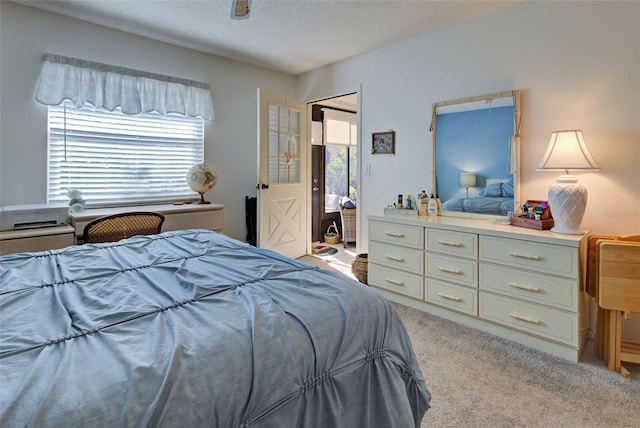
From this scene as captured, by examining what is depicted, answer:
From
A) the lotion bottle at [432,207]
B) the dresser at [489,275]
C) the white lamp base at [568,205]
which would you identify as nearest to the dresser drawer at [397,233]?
the dresser at [489,275]

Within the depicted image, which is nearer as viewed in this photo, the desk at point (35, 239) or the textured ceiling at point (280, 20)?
the desk at point (35, 239)

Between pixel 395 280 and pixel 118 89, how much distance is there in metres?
3.06

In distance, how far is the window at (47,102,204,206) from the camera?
3033 millimetres

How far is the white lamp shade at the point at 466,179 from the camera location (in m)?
2.99

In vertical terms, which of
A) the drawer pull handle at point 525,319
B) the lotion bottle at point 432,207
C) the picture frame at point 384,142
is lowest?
the drawer pull handle at point 525,319

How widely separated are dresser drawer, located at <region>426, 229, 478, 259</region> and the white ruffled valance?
268 centimetres

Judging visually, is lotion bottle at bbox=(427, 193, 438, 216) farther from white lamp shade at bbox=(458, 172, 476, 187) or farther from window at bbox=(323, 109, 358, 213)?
window at bbox=(323, 109, 358, 213)

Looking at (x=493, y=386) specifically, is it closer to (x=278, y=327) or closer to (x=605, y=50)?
(x=278, y=327)

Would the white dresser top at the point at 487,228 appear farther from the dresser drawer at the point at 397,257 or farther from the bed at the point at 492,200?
the dresser drawer at the point at 397,257

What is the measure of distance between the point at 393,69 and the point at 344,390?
331cm

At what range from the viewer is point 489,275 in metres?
2.44

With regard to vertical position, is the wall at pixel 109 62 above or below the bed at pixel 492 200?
above

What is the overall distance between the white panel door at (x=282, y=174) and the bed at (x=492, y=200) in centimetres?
207

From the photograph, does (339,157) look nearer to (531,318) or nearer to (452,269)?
(452,269)
